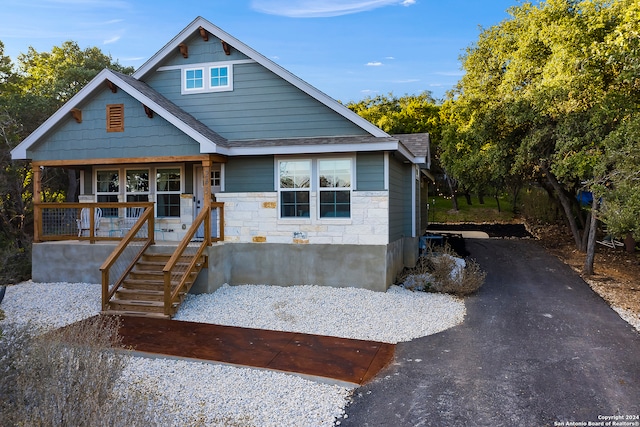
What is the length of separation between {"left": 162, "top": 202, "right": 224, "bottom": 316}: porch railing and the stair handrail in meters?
0.98

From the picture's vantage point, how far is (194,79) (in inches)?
446

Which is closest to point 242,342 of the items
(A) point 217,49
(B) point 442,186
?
(A) point 217,49

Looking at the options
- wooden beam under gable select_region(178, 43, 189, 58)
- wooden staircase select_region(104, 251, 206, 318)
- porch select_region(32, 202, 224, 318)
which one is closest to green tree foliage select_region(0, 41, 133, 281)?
porch select_region(32, 202, 224, 318)

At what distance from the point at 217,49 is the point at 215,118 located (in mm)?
1805

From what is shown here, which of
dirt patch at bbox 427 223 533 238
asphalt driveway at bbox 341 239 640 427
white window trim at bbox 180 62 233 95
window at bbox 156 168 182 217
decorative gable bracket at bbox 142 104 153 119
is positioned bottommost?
asphalt driveway at bbox 341 239 640 427

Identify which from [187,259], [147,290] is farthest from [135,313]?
[187,259]

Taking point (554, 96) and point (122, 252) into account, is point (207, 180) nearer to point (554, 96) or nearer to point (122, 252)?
point (122, 252)

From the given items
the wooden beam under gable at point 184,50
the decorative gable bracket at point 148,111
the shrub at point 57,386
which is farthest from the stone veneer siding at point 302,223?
the shrub at point 57,386

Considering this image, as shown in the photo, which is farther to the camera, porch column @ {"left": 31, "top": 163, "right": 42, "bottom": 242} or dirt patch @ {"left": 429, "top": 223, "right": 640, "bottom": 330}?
porch column @ {"left": 31, "top": 163, "right": 42, "bottom": 242}

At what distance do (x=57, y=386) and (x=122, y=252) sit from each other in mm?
6427

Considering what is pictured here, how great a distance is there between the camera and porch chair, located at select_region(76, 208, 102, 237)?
36.2ft

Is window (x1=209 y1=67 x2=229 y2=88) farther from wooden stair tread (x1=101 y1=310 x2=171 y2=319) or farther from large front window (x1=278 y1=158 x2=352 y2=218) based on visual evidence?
wooden stair tread (x1=101 y1=310 x2=171 y2=319)

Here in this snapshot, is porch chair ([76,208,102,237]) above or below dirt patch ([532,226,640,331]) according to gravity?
above

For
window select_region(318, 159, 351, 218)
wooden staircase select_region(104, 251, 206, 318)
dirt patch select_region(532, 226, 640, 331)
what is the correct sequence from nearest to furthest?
wooden staircase select_region(104, 251, 206, 318) < dirt patch select_region(532, 226, 640, 331) < window select_region(318, 159, 351, 218)
